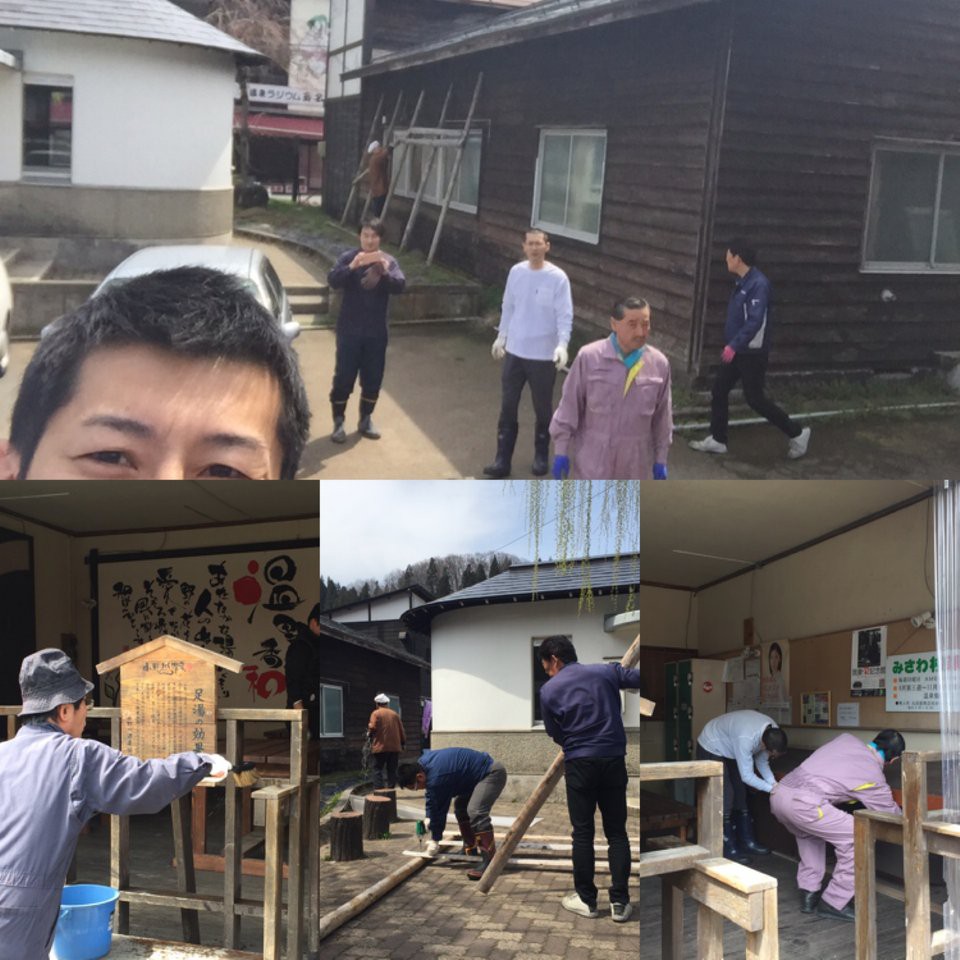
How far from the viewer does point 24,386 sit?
3750 millimetres

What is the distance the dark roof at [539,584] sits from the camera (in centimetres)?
400

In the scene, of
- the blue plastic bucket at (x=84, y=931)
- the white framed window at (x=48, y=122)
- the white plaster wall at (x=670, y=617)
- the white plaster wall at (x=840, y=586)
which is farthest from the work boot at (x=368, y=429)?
the white plaster wall at (x=670, y=617)

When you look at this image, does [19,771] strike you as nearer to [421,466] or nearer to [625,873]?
[421,466]

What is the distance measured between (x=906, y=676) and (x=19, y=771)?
16.1 feet

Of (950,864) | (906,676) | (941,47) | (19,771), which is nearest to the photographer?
(19,771)

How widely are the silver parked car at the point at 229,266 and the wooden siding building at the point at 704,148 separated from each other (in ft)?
1.79

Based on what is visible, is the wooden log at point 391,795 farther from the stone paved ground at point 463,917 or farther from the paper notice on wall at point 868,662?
the paper notice on wall at point 868,662

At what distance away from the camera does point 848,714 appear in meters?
6.64

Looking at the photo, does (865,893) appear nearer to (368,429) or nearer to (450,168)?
(368,429)

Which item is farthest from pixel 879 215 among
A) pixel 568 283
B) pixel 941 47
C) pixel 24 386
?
pixel 24 386

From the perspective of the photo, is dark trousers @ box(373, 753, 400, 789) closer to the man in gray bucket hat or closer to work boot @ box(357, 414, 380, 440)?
the man in gray bucket hat

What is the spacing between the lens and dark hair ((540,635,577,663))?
4.00 meters

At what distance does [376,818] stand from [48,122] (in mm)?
3052

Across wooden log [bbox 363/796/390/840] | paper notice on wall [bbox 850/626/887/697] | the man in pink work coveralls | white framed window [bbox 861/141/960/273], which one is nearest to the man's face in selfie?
wooden log [bbox 363/796/390/840]
